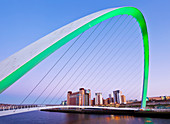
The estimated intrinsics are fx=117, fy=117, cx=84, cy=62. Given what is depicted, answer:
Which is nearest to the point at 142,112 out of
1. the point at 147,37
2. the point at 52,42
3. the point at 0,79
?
the point at 147,37

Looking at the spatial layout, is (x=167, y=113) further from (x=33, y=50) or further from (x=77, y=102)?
(x=77, y=102)

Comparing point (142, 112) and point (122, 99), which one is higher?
point (142, 112)

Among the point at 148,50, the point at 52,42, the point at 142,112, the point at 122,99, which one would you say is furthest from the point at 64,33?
the point at 122,99

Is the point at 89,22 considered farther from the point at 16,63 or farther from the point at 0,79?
the point at 0,79

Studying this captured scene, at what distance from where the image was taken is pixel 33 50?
3.61 metres

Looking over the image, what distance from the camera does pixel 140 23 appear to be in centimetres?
1245

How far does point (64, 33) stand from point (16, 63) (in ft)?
6.82

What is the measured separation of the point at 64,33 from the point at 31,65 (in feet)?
5.90

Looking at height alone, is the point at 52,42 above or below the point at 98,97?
above

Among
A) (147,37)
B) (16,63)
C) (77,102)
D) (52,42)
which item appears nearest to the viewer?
(16,63)

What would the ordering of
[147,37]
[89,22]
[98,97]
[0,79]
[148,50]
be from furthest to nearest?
[98,97]
[148,50]
[147,37]
[89,22]
[0,79]

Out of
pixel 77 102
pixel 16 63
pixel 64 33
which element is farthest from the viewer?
pixel 77 102

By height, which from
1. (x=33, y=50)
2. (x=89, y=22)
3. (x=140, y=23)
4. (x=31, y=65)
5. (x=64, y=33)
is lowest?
(x=31, y=65)

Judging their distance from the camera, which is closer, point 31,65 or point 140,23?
point 31,65
